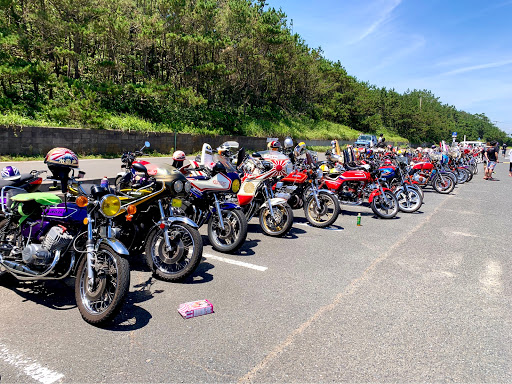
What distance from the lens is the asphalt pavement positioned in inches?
111

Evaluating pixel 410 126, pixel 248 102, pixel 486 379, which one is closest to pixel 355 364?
pixel 486 379

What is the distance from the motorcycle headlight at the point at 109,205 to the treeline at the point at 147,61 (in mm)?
13917

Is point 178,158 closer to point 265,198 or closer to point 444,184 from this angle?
point 265,198

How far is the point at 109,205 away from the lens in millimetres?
3494

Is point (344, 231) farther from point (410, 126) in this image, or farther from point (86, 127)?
point (410, 126)

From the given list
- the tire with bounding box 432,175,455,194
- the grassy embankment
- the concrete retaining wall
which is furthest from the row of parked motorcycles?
the grassy embankment

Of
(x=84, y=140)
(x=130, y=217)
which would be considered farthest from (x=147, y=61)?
(x=130, y=217)

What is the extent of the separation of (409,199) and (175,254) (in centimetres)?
716

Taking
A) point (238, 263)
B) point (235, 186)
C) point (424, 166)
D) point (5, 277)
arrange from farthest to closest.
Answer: point (424, 166)
point (235, 186)
point (238, 263)
point (5, 277)

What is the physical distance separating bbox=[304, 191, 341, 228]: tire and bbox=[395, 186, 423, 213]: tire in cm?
287

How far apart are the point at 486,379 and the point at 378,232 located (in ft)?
15.6

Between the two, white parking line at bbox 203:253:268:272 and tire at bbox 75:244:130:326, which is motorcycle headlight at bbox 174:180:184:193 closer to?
tire at bbox 75:244:130:326

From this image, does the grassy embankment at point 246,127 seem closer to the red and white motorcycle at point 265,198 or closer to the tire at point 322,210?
the red and white motorcycle at point 265,198

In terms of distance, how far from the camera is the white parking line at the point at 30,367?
2646 millimetres
